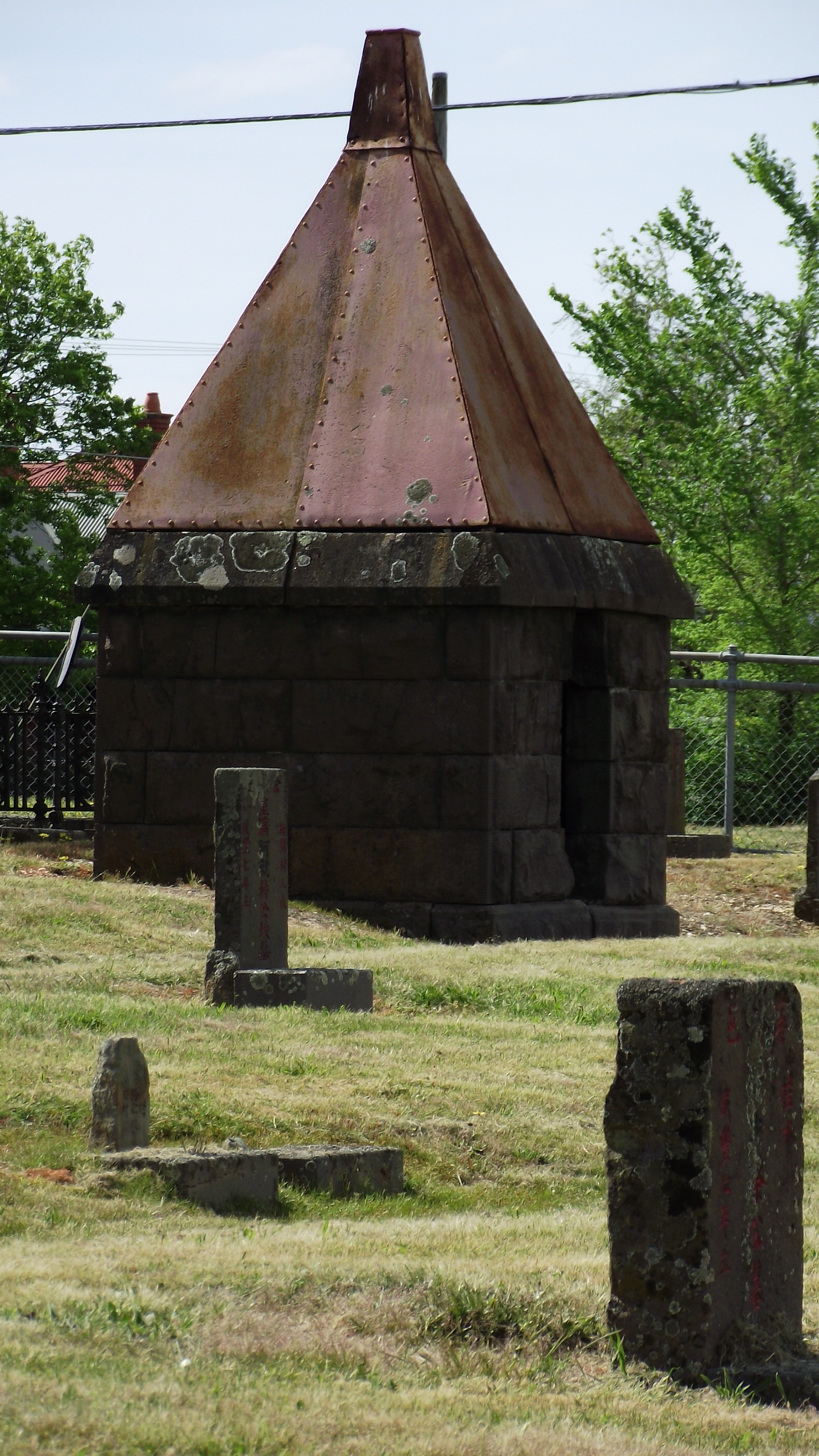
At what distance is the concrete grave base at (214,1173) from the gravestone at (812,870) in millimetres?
8746

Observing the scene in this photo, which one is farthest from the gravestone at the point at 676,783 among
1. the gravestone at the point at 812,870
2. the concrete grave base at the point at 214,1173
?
the concrete grave base at the point at 214,1173

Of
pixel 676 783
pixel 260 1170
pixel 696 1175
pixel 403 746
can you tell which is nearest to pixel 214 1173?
pixel 260 1170

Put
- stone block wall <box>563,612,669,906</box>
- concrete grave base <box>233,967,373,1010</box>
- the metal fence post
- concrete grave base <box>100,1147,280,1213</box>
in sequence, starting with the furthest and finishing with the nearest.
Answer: the metal fence post < stone block wall <box>563,612,669,906</box> < concrete grave base <box>233,967,373,1010</box> < concrete grave base <box>100,1147,280,1213</box>

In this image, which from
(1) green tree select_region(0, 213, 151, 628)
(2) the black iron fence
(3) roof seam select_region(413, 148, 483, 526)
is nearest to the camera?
(3) roof seam select_region(413, 148, 483, 526)

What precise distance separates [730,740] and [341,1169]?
11.9 meters

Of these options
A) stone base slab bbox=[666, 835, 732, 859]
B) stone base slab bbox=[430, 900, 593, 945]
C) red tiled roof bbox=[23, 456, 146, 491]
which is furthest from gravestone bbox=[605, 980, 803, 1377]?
red tiled roof bbox=[23, 456, 146, 491]

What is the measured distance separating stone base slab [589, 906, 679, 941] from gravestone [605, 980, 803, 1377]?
7.78 metres

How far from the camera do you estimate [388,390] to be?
1219cm

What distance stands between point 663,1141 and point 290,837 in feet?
26.3

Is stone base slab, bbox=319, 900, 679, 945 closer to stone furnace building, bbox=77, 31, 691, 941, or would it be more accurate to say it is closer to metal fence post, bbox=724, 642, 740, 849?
stone furnace building, bbox=77, 31, 691, 941

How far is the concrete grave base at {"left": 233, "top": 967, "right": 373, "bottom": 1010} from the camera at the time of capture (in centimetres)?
873

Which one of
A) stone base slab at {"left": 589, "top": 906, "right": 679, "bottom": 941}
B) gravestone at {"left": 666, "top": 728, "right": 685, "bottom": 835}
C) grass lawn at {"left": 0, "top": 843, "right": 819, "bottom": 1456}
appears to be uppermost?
gravestone at {"left": 666, "top": 728, "right": 685, "bottom": 835}

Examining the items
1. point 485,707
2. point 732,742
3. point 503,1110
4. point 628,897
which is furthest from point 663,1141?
point 732,742

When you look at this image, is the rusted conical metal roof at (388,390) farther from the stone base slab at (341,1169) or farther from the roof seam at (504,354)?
the stone base slab at (341,1169)
